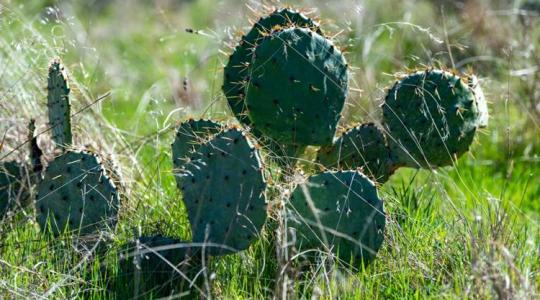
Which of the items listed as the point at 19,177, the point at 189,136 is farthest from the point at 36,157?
the point at 189,136

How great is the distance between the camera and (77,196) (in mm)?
3818

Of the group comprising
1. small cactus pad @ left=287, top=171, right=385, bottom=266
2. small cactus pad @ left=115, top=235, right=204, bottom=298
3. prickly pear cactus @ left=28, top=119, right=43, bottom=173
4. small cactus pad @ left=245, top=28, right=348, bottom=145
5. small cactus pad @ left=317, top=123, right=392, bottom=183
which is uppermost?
small cactus pad @ left=245, top=28, right=348, bottom=145

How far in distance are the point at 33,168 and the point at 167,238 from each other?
0.98 m

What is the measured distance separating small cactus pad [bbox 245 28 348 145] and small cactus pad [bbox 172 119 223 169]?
5.9 inches

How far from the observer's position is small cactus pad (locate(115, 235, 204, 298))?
3410mm

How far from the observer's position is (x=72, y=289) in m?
3.37

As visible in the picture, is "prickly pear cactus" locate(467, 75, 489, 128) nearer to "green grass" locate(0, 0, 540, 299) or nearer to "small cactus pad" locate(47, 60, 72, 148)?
"green grass" locate(0, 0, 540, 299)

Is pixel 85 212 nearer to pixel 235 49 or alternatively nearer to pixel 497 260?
pixel 235 49

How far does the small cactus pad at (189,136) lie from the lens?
3.77 metres

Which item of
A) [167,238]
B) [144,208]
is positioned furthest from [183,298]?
[144,208]

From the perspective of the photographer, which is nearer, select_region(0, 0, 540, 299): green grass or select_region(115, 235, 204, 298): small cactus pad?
select_region(0, 0, 540, 299): green grass

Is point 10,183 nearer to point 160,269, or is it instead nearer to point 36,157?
point 36,157

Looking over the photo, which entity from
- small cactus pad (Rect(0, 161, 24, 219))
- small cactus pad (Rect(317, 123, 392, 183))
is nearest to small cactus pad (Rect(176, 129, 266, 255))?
small cactus pad (Rect(317, 123, 392, 183))

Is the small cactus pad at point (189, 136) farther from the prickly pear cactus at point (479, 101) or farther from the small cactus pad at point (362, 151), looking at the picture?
the prickly pear cactus at point (479, 101)
